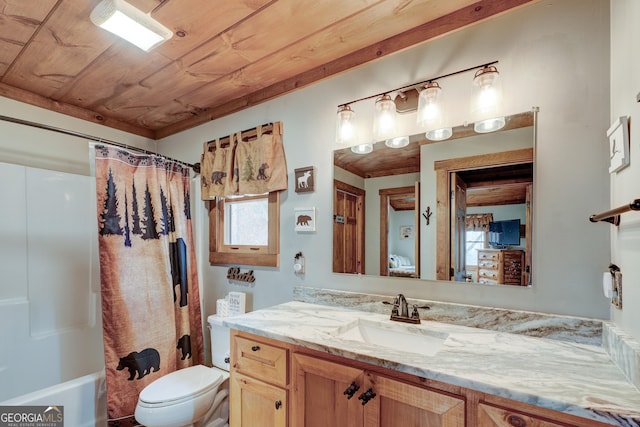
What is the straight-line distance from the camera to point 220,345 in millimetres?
2086

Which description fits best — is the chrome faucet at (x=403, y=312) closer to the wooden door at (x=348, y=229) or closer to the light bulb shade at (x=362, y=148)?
the wooden door at (x=348, y=229)

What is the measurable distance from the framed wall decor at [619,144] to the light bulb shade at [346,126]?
1104 mm

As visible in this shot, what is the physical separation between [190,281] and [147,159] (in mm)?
917

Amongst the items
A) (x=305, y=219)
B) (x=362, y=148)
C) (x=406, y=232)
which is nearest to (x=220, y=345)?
(x=305, y=219)

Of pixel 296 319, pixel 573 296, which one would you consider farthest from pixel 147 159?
pixel 573 296

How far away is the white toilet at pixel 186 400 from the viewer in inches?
59.2

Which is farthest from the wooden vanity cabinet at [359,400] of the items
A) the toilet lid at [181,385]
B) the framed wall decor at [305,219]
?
the framed wall decor at [305,219]

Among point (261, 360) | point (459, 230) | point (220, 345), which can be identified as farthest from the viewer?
point (220, 345)

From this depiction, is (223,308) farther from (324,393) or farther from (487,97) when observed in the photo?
(487,97)

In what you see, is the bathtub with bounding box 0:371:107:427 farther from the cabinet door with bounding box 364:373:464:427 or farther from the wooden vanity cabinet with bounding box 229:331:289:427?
the cabinet door with bounding box 364:373:464:427

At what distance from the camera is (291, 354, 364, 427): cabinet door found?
1.06m

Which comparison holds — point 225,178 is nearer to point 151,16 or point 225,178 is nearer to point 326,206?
point 326,206

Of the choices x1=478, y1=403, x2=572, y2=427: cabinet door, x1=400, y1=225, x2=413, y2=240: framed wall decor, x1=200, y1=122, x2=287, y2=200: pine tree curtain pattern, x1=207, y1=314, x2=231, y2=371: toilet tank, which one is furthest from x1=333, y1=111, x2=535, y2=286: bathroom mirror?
x1=207, y1=314, x2=231, y2=371: toilet tank

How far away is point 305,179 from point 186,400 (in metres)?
1.42
